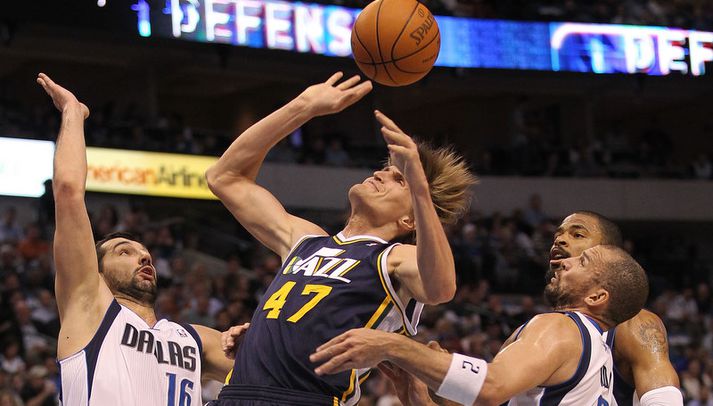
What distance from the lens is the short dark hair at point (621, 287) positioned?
4.20 m

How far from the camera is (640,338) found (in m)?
4.82

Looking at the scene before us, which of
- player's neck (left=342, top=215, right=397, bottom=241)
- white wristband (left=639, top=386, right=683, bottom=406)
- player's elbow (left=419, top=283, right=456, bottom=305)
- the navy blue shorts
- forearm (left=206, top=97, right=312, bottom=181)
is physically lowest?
white wristband (left=639, top=386, right=683, bottom=406)

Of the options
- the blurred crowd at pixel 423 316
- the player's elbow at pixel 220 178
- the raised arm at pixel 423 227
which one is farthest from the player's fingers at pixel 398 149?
the blurred crowd at pixel 423 316

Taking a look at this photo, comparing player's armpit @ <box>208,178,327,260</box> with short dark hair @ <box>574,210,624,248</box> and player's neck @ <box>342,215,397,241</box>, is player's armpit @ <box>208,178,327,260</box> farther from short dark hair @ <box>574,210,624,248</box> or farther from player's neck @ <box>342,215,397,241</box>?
short dark hair @ <box>574,210,624,248</box>

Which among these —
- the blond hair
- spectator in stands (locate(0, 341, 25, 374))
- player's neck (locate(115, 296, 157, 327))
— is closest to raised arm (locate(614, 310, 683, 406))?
the blond hair

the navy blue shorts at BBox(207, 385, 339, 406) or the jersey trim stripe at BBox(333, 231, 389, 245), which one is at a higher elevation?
the jersey trim stripe at BBox(333, 231, 389, 245)

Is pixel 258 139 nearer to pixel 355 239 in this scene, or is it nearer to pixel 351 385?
pixel 355 239

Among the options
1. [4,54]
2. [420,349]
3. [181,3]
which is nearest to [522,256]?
[181,3]

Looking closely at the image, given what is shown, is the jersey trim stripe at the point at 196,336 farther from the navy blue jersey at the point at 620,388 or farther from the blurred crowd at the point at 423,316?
the blurred crowd at the point at 423,316

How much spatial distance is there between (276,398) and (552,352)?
1041 millimetres

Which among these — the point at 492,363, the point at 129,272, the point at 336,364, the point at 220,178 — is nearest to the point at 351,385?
the point at 492,363

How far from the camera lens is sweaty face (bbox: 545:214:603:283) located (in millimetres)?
5038

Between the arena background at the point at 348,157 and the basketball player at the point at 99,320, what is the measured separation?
553 cm

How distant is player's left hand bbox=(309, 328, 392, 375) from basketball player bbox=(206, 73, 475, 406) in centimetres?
48
